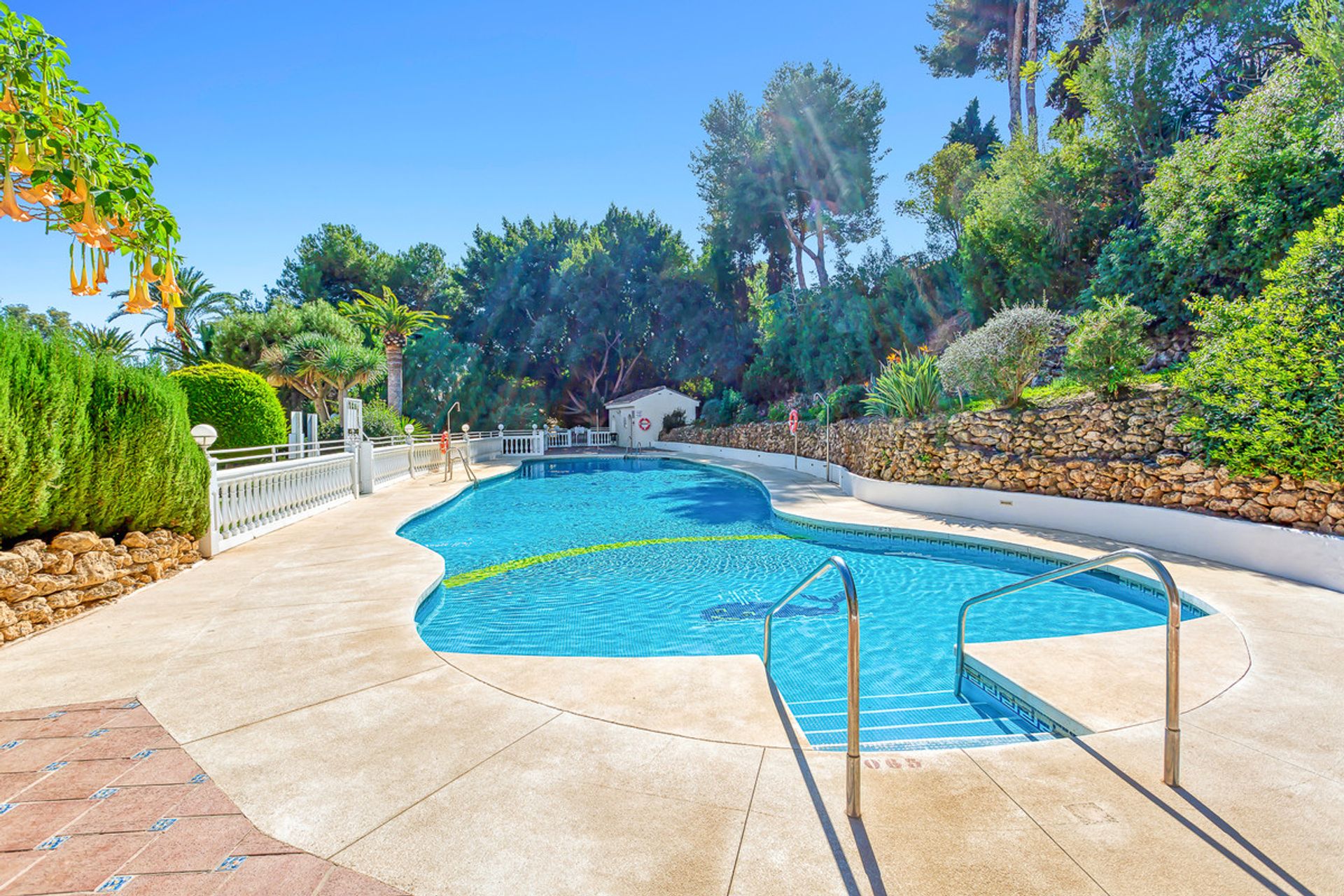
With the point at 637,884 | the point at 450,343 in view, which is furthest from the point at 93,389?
the point at 450,343

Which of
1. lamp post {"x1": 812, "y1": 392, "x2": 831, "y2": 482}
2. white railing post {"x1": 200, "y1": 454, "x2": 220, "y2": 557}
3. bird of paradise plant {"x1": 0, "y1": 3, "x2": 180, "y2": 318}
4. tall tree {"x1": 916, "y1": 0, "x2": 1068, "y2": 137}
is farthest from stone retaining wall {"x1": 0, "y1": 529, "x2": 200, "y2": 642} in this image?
tall tree {"x1": 916, "y1": 0, "x2": 1068, "y2": 137}

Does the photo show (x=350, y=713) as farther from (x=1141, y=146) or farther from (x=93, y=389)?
(x=1141, y=146)

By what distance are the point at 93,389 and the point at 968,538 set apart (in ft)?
32.6

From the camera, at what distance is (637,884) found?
74.8 inches

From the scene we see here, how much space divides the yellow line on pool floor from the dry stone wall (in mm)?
3492

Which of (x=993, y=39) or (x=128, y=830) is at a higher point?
(x=993, y=39)

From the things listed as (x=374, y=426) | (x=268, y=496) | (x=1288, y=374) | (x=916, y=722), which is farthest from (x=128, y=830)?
(x=374, y=426)

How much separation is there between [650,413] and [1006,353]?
76.1 feet

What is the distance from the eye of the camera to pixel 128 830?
2.14 meters

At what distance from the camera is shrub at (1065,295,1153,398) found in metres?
8.37

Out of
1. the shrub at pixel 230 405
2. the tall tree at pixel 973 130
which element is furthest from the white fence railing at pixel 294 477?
the tall tree at pixel 973 130

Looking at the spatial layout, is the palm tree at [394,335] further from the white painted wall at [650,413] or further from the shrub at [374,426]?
the white painted wall at [650,413]

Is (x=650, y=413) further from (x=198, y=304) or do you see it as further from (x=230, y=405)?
(x=198, y=304)

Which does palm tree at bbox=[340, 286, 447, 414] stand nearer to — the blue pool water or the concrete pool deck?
the blue pool water
